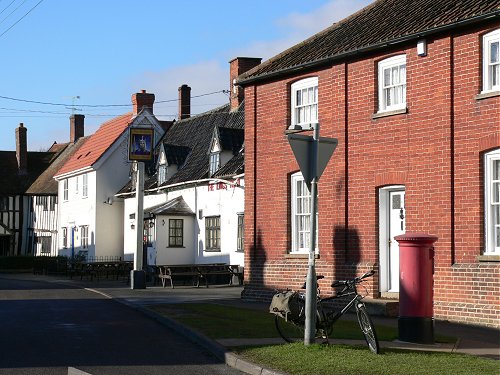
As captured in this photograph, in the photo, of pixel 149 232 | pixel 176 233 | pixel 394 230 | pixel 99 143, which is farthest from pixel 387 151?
pixel 99 143

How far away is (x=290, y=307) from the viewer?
1373cm

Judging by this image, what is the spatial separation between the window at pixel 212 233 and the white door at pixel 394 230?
17.0 metres

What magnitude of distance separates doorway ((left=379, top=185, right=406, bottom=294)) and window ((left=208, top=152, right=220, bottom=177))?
17.3m

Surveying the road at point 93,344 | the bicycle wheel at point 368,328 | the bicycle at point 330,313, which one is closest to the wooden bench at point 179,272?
the road at point 93,344

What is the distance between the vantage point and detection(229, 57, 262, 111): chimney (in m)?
41.0

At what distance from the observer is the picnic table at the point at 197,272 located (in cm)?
3344

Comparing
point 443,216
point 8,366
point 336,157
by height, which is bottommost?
point 8,366

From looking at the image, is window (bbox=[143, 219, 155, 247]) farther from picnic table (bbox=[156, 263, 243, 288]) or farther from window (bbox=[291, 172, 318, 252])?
window (bbox=[291, 172, 318, 252])

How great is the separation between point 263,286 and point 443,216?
6973 mm

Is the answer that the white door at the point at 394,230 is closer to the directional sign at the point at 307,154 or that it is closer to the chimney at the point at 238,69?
the directional sign at the point at 307,154

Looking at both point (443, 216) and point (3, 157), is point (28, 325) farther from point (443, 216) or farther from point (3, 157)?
point (3, 157)

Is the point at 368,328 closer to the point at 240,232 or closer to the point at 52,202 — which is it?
the point at 240,232

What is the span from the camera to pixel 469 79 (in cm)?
1862

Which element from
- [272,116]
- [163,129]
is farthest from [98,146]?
[272,116]
